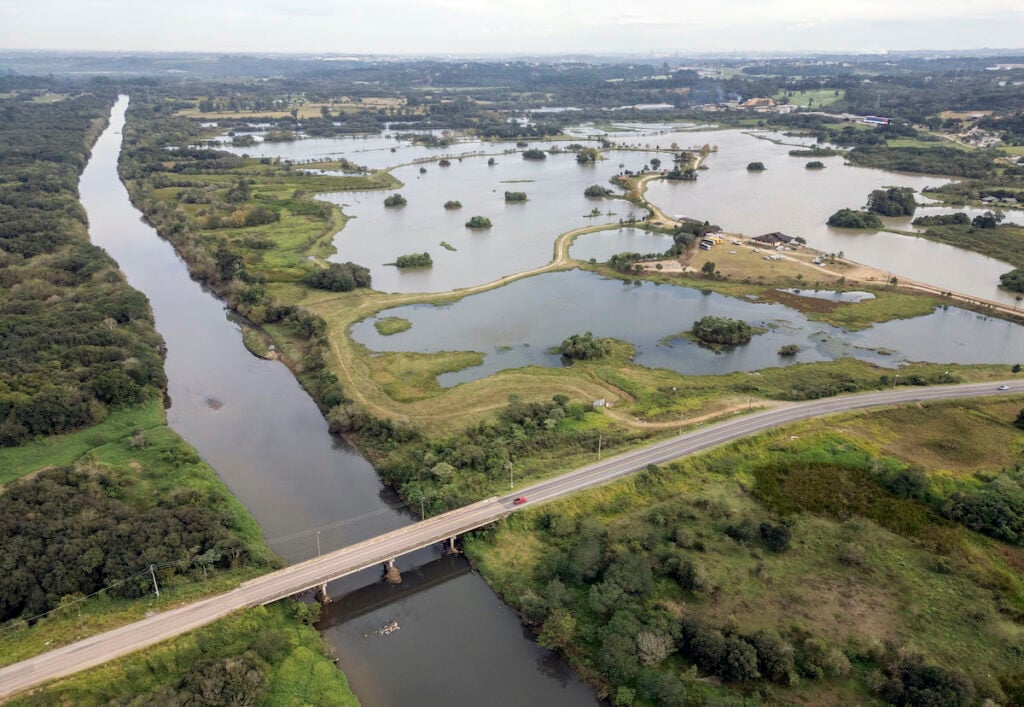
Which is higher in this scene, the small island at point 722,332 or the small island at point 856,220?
the small island at point 856,220

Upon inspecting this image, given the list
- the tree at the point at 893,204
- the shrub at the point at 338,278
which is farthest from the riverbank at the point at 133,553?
the tree at the point at 893,204

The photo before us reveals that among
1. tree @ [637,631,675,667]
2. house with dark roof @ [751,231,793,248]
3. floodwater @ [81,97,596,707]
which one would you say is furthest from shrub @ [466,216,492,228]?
tree @ [637,631,675,667]

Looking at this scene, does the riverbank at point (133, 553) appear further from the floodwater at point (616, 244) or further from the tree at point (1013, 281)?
the tree at point (1013, 281)

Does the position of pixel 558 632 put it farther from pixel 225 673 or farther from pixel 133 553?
pixel 133 553

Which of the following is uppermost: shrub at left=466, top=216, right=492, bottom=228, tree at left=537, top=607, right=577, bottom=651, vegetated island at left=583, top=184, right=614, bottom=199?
vegetated island at left=583, top=184, right=614, bottom=199

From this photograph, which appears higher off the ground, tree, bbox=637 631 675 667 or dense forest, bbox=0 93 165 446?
dense forest, bbox=0 93 165 446

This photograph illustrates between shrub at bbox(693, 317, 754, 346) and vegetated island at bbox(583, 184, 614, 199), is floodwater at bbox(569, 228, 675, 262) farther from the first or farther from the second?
shrub at bbox(693, 317, 754, 346)
